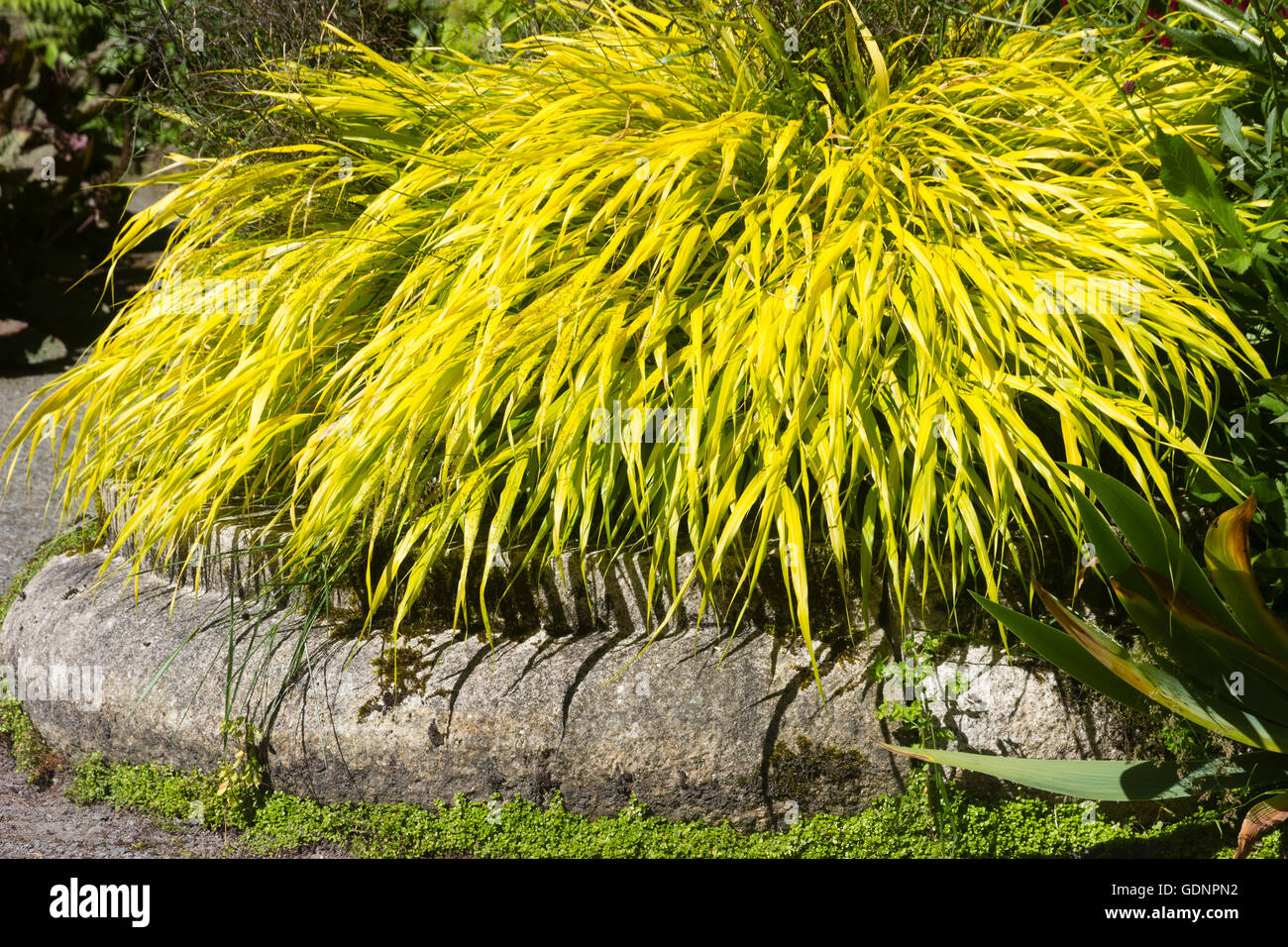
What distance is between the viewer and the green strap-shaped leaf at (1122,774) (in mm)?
1970

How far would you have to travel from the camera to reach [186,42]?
3535 mm

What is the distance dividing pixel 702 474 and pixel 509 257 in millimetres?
684

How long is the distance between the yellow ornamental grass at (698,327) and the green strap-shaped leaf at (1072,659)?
113 mm

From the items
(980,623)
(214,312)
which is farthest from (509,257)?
(980,623)

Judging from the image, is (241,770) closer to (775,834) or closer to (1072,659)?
(775,834)

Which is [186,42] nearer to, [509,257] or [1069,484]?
[509,257]

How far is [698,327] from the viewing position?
2252 mm

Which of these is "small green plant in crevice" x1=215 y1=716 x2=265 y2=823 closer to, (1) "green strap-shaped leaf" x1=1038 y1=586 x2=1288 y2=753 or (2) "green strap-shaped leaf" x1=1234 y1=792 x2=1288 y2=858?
(1) "green strap-shaped leaf" x1=1038 y1=586 x2=1288 y2=753

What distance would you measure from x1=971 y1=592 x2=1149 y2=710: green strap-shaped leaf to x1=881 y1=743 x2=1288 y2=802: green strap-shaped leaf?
136 mm

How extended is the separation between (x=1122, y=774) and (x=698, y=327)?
4.08 feet

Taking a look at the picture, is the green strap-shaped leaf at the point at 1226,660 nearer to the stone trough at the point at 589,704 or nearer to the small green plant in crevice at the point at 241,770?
the stone trough at the point at 589,704

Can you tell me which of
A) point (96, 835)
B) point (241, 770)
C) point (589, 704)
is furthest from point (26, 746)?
point (589, 704)

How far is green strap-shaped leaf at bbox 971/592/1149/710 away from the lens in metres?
1.97

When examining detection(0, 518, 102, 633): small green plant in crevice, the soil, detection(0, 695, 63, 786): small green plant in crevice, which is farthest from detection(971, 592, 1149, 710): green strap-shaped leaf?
detection(0, 518, 102, 633): small green plant in crevice
